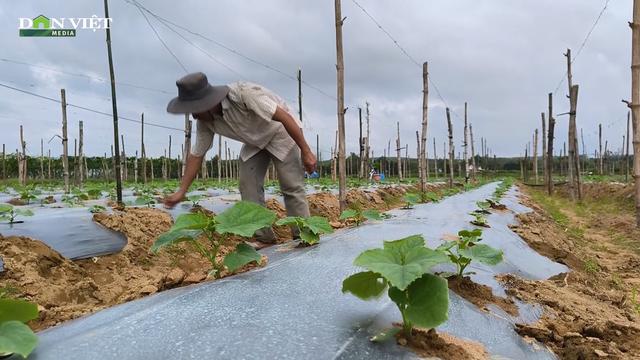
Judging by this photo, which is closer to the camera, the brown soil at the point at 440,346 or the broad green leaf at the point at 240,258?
the brown soil at the point at 440,346

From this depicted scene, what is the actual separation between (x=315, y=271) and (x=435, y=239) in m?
1.90

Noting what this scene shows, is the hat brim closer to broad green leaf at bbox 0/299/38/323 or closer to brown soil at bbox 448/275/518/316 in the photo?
brown soil at bbox 448/275/518/316

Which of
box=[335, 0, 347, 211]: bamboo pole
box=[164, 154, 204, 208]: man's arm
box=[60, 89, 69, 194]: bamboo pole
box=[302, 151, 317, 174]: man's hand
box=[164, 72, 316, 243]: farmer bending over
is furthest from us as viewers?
box=[60, 89, 69, 194]: bamboo pole

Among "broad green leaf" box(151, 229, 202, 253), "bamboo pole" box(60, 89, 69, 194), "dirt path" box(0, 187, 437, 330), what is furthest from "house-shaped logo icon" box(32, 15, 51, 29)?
"broad green leaf" box(151, 229, 202, 253)

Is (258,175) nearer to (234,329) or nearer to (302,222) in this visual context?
(302,222)

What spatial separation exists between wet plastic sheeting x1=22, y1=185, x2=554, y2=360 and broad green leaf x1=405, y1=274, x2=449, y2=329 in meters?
0.11

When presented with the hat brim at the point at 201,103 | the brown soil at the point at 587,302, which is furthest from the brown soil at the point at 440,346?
the hat brim at the point at 201,103

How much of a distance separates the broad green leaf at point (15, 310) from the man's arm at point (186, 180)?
1.84 meters

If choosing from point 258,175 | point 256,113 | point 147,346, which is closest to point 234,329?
point 147,346

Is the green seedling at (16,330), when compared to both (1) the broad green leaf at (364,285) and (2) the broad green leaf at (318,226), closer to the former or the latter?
(1) the broad green leaf at (364,285)

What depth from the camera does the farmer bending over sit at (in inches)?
133

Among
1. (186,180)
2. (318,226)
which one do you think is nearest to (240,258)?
(318,226)

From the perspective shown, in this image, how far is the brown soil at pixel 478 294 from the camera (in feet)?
7.39

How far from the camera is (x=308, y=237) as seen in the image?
10.5 ft
